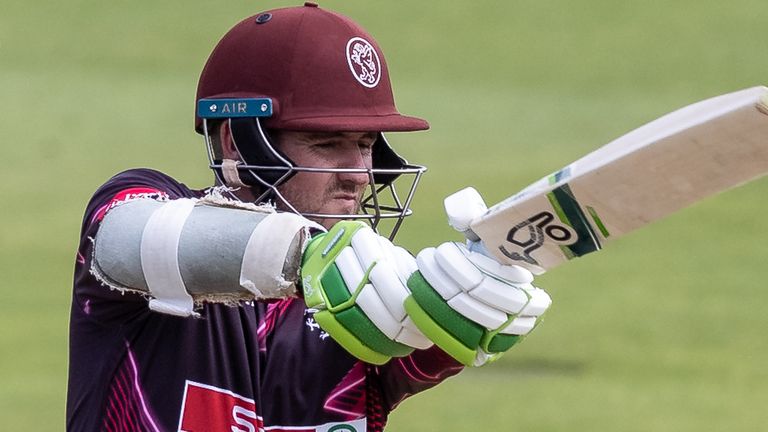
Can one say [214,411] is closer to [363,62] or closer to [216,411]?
[216,411]

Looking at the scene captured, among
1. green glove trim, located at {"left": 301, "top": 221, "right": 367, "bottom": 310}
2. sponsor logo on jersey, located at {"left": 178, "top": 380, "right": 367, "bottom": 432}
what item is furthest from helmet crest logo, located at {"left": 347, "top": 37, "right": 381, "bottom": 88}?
green glove trim, located at {"left": 301, "top": 221, "right": 367, "bottom": 310}

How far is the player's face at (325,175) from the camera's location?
3.10 metres

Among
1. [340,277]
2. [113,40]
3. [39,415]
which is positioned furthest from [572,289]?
[340,277]

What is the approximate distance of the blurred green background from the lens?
6535 millimetres

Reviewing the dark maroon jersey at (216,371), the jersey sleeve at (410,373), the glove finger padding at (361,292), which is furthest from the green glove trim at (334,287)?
the jersey sleeve at (410,373)

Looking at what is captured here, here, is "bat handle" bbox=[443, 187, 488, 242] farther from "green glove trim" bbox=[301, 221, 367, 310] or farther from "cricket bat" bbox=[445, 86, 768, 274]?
"green glove trim" bbox=[301, 221, 367, 310]

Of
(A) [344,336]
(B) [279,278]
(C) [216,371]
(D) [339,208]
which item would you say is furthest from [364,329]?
(D) [339,208]

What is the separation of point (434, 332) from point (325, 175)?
99 cm

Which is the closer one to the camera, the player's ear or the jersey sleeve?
the jersey sleeve

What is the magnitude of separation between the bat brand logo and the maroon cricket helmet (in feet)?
3.17

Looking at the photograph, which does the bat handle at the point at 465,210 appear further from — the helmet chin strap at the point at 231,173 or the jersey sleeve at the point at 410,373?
the helmet chin strap at the point at 231,173

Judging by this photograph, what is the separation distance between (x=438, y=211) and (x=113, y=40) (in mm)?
3231

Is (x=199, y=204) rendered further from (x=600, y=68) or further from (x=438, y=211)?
(x=600, y=68)

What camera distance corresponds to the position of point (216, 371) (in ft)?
9.43
